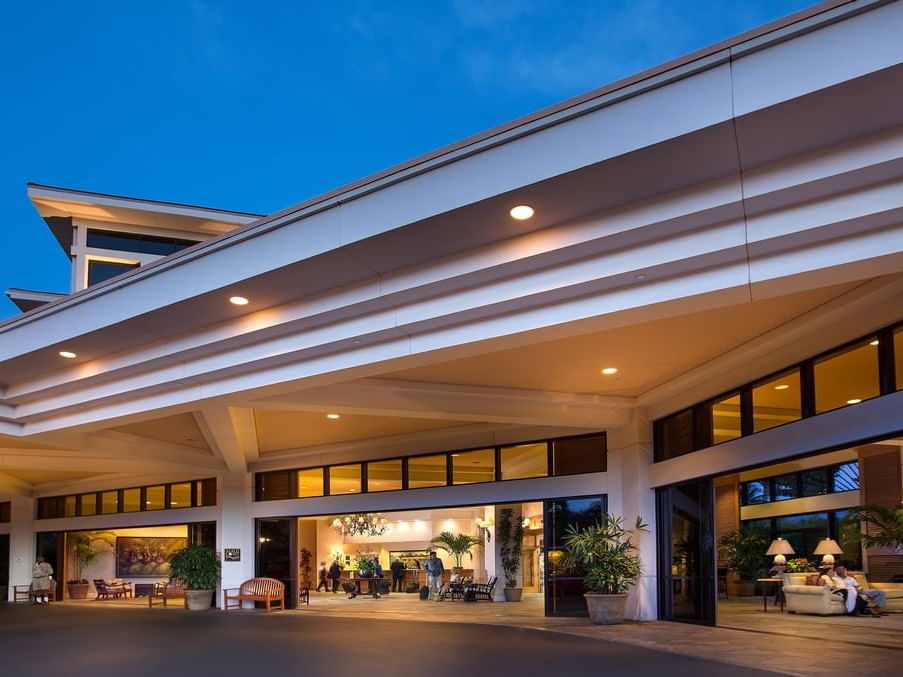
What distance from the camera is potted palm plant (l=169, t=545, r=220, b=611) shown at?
65.1 feet

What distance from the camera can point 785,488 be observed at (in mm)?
24547

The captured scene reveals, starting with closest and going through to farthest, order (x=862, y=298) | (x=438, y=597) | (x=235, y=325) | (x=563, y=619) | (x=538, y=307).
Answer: (x=538, y=307), (x=862, y=298), (x=235, y=325), (x=563, y=619), (x=438, y=597)

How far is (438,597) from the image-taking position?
22.6 metres

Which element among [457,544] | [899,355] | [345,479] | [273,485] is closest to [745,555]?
[457,544]

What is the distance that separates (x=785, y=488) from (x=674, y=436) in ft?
39.7

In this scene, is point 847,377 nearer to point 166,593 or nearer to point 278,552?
point 278,552

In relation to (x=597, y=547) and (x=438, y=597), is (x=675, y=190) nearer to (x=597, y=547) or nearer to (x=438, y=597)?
(x=597, y=547)

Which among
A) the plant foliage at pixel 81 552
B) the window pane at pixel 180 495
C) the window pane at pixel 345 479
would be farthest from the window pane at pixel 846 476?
the plant foliage at pixel 81 552

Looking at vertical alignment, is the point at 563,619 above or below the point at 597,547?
below

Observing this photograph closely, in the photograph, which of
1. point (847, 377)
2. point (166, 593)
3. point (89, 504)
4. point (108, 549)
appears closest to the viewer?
point (847, 377)

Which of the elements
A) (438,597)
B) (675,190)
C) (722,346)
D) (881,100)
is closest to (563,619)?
(722,346)

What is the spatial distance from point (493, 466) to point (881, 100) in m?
12.6

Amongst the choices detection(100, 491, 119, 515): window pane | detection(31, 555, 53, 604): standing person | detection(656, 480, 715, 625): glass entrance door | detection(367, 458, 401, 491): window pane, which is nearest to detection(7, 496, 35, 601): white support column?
detection(31, 555, 53, 604): standing person

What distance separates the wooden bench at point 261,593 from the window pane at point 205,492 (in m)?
2.48
